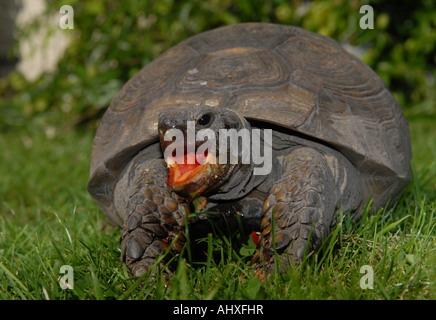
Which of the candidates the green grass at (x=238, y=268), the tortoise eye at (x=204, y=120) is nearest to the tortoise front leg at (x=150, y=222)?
the green grass at (x=238, y=268)

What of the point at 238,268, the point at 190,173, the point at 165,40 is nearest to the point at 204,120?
the point at 190,173

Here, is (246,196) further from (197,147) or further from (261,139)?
(197,147)

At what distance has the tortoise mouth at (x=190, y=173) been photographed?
198 cm

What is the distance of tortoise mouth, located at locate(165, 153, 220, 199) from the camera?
→ 198 centimetres

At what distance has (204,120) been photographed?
6.66ft

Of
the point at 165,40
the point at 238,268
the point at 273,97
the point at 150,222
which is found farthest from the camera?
the point at 165,40

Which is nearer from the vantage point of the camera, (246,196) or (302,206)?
(302,206)

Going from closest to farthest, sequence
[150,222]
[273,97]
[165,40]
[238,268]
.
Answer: [238,268] < [150,222] < [273,97] < [165,40]

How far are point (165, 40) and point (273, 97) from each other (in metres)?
3.52

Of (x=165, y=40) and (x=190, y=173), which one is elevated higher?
(x=165, y=40)

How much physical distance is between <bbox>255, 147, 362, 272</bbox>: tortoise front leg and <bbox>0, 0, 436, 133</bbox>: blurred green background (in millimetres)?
3227

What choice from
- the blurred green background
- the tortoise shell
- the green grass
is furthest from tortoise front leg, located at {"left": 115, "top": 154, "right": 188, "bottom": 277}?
the blurred green background

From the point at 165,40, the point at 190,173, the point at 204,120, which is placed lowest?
the point at 190,173

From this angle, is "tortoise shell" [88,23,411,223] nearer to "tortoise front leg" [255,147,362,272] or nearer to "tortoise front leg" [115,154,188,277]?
"tortoise front leg" [255,147,362,272]
